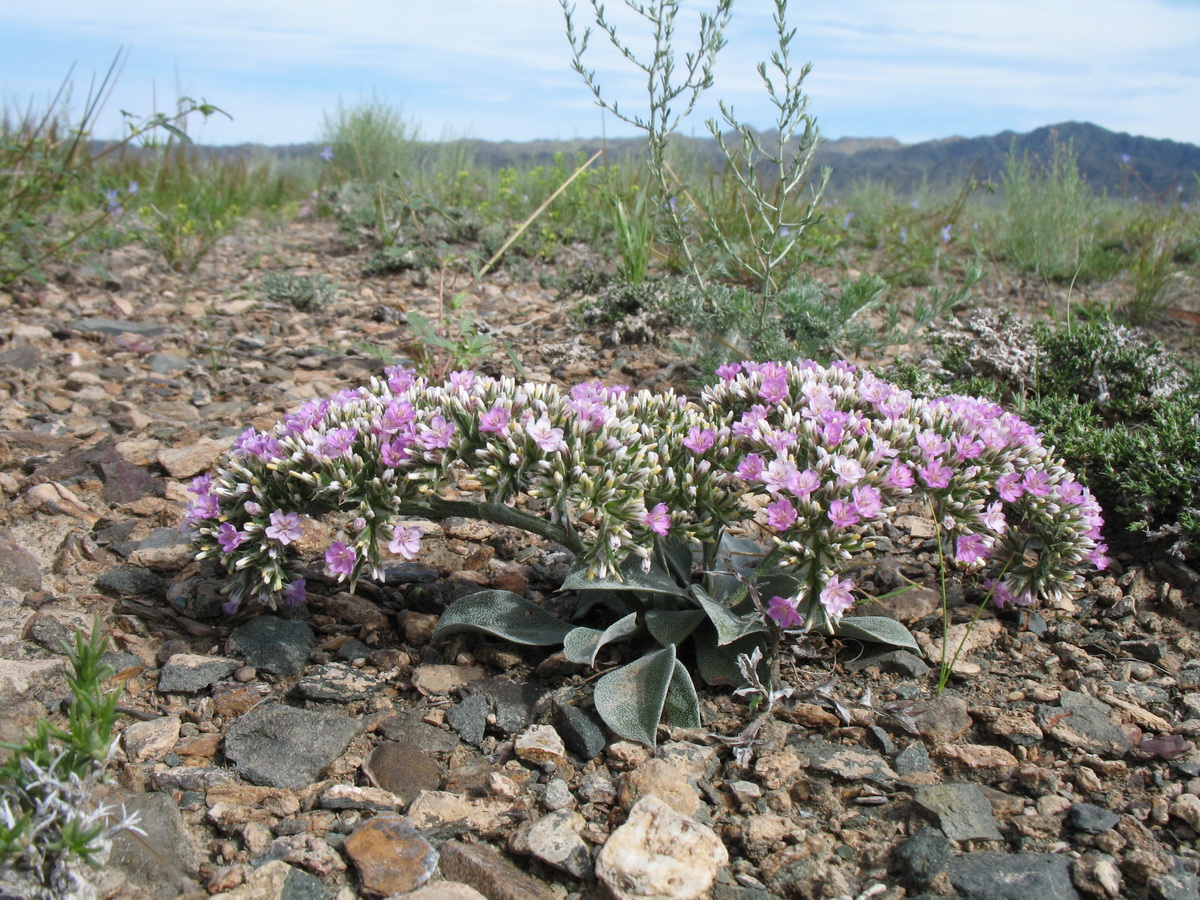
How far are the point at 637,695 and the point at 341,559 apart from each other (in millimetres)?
1003

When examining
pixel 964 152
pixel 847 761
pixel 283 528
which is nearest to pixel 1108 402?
pixel 847 761

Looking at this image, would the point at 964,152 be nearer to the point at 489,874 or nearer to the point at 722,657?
the point at 722,657

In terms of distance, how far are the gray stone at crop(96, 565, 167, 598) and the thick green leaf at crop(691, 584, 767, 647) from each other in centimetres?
205

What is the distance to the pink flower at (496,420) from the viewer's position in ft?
8.90

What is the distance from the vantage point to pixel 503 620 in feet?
9.80

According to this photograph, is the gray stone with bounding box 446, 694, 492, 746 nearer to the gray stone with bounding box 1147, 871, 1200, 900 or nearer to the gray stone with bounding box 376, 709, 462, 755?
the gray stone with bounding box 376, 709, 462, 755

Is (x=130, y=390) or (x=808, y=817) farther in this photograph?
(x=130, y=390)

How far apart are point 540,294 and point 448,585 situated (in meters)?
4.04

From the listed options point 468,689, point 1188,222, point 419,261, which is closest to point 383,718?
point 468,689

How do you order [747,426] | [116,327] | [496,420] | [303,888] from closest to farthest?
[303,888] → [496,420] → [747,426] → [116,327]

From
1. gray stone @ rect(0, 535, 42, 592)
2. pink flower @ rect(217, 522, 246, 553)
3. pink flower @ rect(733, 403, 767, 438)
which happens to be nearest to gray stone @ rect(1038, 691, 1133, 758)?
pink flower @ rect(733, 403, 767, 438)

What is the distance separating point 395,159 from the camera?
12398mm

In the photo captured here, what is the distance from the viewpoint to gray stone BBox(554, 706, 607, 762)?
8.55 feet

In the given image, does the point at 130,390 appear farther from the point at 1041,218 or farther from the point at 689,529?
the point at 1041,218
